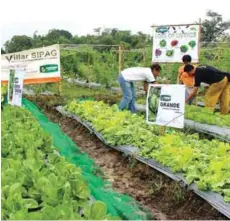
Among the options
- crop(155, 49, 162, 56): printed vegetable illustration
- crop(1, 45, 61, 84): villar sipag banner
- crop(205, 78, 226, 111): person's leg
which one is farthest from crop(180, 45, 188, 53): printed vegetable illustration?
crop(1, 45, 61, 84): villar sipag banner

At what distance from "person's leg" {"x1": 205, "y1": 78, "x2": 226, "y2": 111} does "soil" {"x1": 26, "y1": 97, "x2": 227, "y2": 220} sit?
287cm

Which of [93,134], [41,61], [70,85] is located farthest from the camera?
[70,85]

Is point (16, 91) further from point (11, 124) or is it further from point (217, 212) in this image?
point (217, 212)

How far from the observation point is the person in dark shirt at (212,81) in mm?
9477

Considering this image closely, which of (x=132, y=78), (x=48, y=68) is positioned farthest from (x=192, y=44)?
(x=48, y=68)

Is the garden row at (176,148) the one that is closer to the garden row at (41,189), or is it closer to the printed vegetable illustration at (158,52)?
the garden row at (41,189)

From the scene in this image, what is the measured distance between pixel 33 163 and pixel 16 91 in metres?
4.78

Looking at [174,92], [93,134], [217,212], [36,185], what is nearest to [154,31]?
[93,134]

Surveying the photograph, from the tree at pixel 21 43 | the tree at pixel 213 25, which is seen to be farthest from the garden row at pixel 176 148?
the tree at pixel 213 25

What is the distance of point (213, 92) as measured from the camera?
1003 cm

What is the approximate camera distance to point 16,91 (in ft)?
28.4

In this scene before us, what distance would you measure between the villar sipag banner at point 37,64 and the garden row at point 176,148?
544 centimetres

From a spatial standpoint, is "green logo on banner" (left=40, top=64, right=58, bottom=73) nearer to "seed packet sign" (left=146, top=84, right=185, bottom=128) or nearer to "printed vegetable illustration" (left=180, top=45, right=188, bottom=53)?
"printed vegetable illustration" (left=180, top=45, right=188, bottom=53)

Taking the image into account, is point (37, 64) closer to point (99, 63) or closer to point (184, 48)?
point (99, 63)
